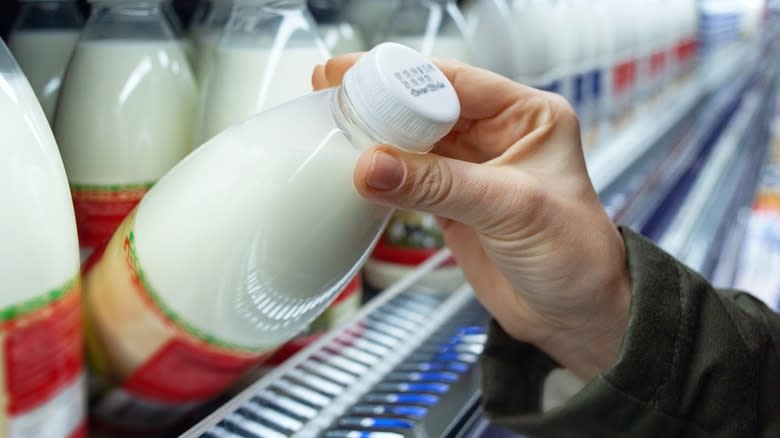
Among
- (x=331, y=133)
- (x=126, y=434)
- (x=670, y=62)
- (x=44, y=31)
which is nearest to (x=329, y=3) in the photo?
(x=44, y=31)

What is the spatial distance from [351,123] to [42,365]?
255 mm

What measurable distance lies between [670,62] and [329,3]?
179 cm

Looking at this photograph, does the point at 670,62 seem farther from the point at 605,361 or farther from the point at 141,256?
the point at 141,256

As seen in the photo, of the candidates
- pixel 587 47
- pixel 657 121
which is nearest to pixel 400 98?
pixel 587 47

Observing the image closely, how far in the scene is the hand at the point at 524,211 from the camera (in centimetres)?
56

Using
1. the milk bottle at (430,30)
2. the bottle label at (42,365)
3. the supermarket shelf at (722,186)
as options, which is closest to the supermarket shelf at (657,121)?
the supermarket shelf at (722,186)

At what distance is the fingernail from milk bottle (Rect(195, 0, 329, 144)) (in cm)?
23

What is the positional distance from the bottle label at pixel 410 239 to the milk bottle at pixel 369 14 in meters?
0.28

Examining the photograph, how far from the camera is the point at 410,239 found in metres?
0.97

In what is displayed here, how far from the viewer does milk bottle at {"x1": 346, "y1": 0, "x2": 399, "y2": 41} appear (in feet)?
3.53

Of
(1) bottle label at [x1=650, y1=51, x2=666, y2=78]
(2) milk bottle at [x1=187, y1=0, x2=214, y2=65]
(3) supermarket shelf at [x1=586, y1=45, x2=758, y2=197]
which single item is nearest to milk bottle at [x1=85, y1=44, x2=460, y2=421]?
(2) milk bottle at [x1=187, y1=0, x2=214, y2=65]

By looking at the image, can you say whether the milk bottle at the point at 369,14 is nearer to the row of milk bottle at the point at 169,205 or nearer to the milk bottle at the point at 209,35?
the milk bottle at the point at 209,35

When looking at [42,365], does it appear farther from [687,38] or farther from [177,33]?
[687,38]

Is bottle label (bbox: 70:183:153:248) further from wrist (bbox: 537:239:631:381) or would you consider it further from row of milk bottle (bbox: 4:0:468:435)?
wrist (bbox: 537:239:631:381)
